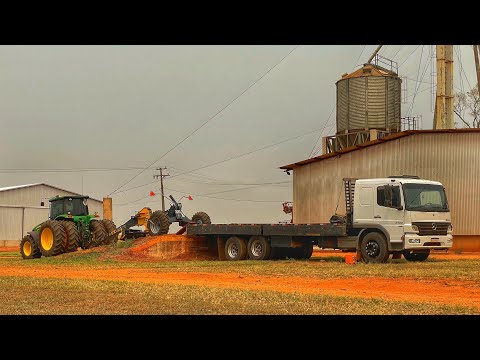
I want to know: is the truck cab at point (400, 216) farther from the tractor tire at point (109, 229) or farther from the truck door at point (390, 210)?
the tractor tire at point (109, 229)

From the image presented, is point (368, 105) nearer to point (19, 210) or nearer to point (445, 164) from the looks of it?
point (445, 164)

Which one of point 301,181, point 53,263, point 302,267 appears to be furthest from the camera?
point 301,181

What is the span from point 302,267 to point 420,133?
621 inches

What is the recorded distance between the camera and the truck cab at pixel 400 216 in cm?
2247

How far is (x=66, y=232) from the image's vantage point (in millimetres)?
28594

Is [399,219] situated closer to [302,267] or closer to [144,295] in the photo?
[302,267]

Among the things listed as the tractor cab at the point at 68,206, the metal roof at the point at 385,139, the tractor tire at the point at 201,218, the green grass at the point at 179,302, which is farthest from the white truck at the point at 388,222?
the metal roof at the point at 385,139

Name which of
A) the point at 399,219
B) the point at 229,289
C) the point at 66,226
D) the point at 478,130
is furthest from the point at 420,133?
the point at 229,289

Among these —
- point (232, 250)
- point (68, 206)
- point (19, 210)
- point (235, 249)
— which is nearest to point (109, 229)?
point (68, 206)

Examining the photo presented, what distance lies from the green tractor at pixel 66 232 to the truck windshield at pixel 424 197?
13783 millimetres

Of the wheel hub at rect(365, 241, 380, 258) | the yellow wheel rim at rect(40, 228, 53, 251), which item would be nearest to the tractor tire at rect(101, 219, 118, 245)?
the yellow wheel rim at rect(40, 228, 53, 251)

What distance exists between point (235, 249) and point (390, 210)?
24.2 ft

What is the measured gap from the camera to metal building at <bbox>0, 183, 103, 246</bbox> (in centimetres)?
6438

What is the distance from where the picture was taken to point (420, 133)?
34.9m
